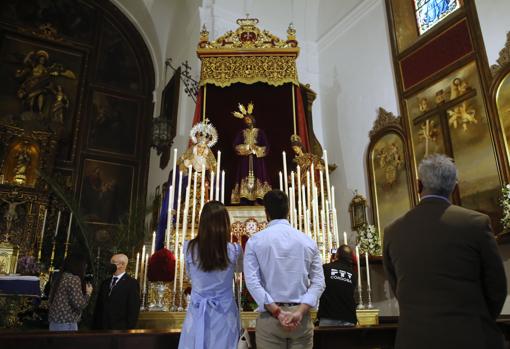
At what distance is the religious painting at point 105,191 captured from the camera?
11.6 m

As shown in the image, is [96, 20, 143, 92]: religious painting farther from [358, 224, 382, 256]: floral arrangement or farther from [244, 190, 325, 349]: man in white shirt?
[244, 190, 325, 349]: man in white shirt

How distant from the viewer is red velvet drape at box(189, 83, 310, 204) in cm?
731

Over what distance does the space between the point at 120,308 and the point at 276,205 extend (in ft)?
6.59

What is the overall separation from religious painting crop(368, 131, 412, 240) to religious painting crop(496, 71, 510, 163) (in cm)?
182

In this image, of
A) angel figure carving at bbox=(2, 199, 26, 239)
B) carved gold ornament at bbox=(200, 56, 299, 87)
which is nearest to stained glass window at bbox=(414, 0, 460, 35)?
carved gold ornament at bbox=(200, 56, 299, 87)

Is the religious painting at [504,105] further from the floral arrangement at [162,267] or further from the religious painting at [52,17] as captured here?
the religious painting at [52,17]

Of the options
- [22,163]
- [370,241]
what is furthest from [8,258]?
[370,241]

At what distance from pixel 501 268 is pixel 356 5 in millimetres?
A: 9226

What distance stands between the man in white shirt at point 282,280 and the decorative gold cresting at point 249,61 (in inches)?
219

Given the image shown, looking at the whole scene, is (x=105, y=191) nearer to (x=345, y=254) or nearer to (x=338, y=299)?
(x=345, y=254)

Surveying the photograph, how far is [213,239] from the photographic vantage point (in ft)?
7.71

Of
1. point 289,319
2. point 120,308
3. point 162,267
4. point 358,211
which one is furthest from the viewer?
point 358,211

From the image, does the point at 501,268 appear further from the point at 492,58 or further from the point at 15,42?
the point at 15,42

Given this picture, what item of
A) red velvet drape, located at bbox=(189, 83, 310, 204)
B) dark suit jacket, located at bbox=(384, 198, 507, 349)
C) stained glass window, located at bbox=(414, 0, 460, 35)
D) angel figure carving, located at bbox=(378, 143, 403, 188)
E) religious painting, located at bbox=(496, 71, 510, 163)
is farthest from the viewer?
angel figure carving, located at bbox=(378, 143, 403, 188)
